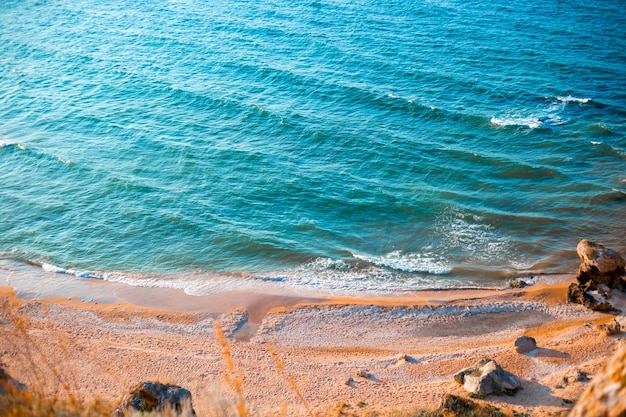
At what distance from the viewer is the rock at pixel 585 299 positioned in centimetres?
2289

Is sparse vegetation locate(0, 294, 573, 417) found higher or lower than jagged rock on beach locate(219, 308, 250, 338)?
higher

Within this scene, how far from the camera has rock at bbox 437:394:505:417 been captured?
1580 cm

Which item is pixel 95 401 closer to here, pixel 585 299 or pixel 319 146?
pixel 585 299

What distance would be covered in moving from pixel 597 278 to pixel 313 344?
12.7 metres

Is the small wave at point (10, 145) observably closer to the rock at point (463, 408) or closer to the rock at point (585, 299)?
the rock at point (463, 408)

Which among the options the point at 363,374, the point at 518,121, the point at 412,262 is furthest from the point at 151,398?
the point at 518,121

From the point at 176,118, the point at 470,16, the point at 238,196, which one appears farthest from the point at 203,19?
the point at 238,196

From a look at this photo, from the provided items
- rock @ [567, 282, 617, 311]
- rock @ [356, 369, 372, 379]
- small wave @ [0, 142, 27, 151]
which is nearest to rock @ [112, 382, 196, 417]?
rock @ [356, 369, 372, 379]

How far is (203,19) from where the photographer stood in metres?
56.8

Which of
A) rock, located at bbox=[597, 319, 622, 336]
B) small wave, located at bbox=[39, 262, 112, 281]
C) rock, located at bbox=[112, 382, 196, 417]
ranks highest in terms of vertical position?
rock, located at bbox=[112, 382, 196, 417]

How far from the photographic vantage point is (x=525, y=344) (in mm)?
20688

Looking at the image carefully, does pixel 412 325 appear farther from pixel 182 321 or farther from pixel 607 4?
pixel 607 4

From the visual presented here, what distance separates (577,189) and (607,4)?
33.6m

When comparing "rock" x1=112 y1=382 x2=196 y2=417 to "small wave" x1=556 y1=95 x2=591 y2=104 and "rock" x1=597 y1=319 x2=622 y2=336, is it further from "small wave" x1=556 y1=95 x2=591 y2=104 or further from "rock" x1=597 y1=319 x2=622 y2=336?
"small wave" x1=556 y1=95 x2=591 y2=104
